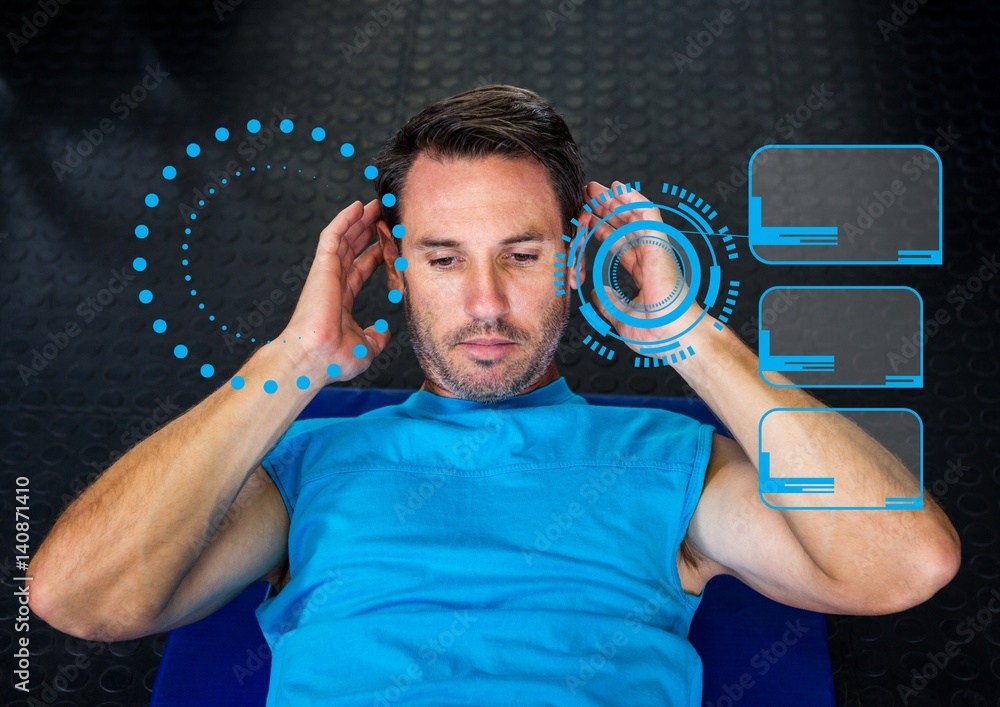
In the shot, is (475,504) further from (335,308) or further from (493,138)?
(493,138)

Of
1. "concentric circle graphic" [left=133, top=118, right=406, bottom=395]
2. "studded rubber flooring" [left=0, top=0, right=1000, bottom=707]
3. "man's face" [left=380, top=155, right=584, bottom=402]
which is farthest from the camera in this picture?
"concentric circle graphic" [left=133, top=118, right=406, bottom=395]

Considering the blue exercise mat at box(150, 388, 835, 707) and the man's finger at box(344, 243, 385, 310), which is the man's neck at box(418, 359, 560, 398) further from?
the blue exercise mat at box(150, 388, 835, 707)

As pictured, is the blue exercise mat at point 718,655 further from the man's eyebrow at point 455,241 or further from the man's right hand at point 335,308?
Result: the man's eyebrow at point 455,241

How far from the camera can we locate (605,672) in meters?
1.12

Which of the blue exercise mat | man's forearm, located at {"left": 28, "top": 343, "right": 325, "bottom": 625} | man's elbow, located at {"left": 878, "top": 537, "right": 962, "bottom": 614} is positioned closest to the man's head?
man's forearm, located at {"left": 28, "top": 343, "right": 325, "bottom": 625}

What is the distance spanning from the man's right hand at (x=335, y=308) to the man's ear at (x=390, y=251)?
0.05 m

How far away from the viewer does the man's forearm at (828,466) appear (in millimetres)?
1089

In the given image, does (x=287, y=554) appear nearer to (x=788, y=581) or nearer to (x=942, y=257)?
(x=788, y=581)

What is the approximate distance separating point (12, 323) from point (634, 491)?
142 centimetres

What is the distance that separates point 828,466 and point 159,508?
75 centimetres

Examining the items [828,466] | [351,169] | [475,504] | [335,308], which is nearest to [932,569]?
[828,466]

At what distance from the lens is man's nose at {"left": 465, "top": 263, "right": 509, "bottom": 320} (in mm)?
1274

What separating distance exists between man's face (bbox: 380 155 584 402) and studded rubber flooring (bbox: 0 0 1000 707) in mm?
625

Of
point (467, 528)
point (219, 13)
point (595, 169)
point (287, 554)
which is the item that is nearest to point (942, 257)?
point (595, 169)
